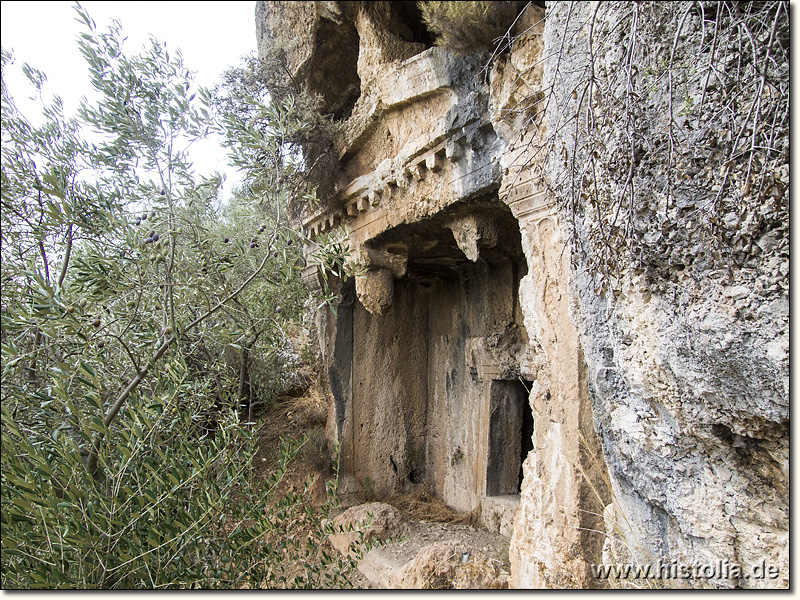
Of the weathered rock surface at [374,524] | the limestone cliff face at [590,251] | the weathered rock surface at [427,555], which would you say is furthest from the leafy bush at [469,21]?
the weathered rock surface at [374,524]

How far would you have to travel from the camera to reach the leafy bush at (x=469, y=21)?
3.10 meters

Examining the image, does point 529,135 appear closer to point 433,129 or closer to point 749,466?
point 433,129

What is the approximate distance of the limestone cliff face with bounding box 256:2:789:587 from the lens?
1716 millimetres

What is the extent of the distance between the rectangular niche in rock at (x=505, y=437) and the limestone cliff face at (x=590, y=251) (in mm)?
24

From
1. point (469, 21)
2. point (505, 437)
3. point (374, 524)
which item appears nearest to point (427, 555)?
point (374, 524)

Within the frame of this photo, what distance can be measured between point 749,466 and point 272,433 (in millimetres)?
6397

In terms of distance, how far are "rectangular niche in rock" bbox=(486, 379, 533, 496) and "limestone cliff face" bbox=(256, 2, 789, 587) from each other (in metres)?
0.02

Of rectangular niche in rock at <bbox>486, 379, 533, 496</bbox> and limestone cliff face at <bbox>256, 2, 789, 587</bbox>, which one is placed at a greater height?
limestone cliff face at <bbox>256, 2, 789, 587</bbox>

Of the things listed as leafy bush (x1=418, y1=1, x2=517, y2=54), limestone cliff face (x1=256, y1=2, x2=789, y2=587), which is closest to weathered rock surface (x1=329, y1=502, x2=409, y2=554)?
limestone cliff face (x1=256, y1=2, x2=789, y2=587)

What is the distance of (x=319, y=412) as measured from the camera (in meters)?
7.44

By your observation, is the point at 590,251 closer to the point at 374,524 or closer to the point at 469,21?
the point at 469,21

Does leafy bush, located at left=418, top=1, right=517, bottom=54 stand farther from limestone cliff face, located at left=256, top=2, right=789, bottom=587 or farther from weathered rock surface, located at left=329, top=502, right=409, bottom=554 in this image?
weathered rock surface, located at left=329, top=502, right=409, bottom=554

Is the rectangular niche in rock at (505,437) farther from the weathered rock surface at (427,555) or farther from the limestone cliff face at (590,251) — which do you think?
the weathered rock surface at (427,555)

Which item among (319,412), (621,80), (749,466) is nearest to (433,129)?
(621,80)
